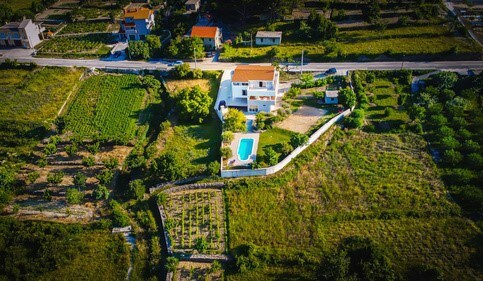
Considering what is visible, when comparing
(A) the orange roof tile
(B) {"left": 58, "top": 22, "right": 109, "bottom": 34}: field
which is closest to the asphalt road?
(A) the orange roof tile

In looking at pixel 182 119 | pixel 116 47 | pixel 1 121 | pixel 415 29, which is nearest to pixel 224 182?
pixel 182 119

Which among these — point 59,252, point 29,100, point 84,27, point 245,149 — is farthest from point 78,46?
point 59,252

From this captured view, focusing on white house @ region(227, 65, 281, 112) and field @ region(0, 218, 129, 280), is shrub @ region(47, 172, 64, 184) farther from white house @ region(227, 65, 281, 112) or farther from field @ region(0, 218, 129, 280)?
white house @ region(227, 65, 281, 112)

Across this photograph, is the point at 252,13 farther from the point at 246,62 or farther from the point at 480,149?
the point at 480,149

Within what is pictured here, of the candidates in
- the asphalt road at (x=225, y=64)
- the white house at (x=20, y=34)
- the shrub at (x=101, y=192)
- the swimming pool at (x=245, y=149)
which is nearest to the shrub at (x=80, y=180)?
the shrub at (x=101, y=192)

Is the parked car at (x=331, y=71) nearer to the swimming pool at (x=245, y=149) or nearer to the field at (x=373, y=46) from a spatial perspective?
the field at (x=373, y=46)

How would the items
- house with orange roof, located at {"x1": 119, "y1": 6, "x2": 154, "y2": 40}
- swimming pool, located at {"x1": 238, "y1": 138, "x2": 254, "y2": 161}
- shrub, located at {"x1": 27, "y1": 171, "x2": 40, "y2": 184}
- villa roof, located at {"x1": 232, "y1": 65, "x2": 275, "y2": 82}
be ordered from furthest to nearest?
house with orange roof, located at {"x1": 119, "y1": 6, "x2": 154, "y2": 40} → villa roof, located at {"x1": 232, "y1": 65, "x2": 275, "y2": 82} → shrub, located at {"x1": 27, "y1": 171, "x2": 40, "y2": 184} → swimming pool, located at {"x1": 238, "y1": 138, "x2": 254, "y2": 161}
